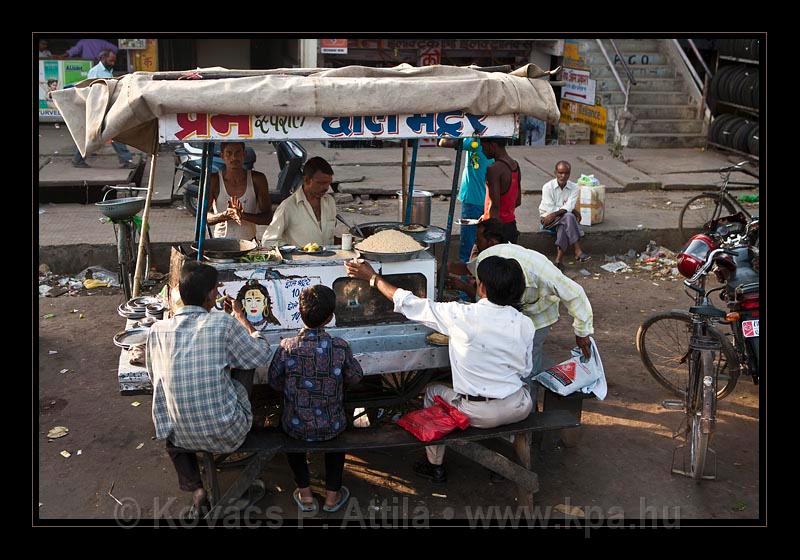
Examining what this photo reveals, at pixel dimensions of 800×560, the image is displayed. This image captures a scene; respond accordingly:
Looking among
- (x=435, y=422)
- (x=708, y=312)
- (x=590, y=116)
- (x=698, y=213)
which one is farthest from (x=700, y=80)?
(x=435, y=422)

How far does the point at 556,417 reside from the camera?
16.3 ft

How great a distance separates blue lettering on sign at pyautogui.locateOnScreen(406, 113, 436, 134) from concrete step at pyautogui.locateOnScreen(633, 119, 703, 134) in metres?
10.5

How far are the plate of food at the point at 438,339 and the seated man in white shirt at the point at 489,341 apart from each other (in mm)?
342

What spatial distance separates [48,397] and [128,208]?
2.01 m

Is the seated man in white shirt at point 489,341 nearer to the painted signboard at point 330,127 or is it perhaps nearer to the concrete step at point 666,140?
the painted signboard at point 330,127

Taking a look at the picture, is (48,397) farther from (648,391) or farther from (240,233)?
(648,391)

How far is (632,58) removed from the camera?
15.3m

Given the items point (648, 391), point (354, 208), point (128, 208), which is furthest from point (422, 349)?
point (354, 208)

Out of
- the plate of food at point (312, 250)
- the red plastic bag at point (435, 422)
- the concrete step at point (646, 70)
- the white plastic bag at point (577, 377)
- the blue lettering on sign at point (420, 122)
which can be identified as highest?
the concrete step at point (646, 70)

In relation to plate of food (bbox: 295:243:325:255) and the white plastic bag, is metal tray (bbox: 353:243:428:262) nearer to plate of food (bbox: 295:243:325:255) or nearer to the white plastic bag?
plate of food (bbox: 295:243:325:255)

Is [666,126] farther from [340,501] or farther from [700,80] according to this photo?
[340,501]

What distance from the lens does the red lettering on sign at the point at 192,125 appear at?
450 centimetres

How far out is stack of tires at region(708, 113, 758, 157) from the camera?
1309cm

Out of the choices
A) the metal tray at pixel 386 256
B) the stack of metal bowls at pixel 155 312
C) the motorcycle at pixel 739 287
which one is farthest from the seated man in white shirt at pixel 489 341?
the stack of metal bowls at pixel 155 312
